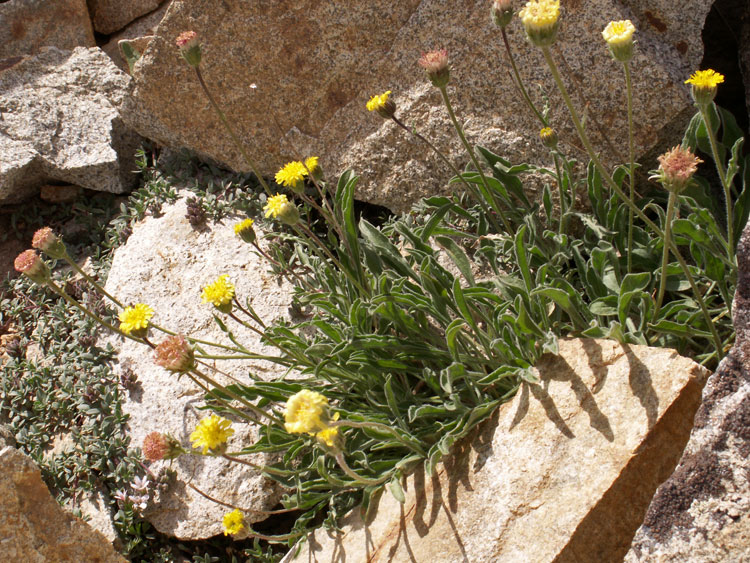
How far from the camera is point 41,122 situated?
16.6ft

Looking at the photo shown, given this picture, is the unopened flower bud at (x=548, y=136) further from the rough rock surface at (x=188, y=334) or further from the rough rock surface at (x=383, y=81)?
the rough rock surface at (x=188, y=334)

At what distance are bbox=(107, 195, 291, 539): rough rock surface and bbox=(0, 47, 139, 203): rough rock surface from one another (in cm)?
71

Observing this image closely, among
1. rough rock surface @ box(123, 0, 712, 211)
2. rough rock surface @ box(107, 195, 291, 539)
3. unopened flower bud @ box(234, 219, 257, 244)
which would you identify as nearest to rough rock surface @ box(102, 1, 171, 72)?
rough rock surface @ box(123, 0, 712, 211)

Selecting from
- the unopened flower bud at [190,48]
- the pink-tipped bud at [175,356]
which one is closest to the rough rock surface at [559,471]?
the pink-tipped bud at [175,356]

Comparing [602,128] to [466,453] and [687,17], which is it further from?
[466,453]

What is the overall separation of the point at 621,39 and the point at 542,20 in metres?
0.29

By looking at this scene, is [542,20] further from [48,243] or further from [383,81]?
[48,243]

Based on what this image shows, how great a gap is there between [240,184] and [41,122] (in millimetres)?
1622

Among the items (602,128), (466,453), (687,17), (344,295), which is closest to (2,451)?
(344,295)

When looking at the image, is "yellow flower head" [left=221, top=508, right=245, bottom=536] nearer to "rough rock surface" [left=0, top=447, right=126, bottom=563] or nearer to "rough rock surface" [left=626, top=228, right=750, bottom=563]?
"rough rock surface" [left=0, top=447, right=126, bottom=563]

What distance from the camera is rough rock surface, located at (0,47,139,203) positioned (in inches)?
194

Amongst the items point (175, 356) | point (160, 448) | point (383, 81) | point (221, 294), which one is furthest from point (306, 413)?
point (383, 81)

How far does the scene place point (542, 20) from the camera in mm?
2311

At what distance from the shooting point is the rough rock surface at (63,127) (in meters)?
4.93
